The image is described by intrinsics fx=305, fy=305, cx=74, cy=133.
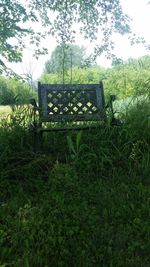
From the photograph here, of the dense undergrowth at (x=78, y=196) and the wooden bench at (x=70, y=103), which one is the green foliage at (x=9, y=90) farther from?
the dense undergrowth at (x=78, y=196)

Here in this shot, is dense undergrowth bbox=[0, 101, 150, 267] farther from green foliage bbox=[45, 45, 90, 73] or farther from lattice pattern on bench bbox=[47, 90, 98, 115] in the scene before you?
green foliage bbox=[45, 45, 90, 73]

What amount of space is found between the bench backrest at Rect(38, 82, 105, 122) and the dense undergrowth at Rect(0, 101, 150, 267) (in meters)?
0.41

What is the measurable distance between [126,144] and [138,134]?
0.30 meters

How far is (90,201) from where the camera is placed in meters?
3.02

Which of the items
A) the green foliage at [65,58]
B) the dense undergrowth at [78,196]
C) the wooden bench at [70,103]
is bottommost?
the dense undergrowth at [78,196]

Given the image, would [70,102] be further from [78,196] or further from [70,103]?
[78,196]

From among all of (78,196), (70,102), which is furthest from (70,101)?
(78,196)

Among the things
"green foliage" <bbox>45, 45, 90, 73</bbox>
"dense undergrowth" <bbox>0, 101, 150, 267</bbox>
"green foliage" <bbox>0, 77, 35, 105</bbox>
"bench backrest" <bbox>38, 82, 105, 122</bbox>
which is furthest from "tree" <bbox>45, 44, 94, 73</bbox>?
"green foliage" <bbox>0, 77, 35, 105</bbox>

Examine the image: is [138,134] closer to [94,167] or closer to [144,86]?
[94,167]

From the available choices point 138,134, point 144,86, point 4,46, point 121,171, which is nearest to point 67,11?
point 4,46

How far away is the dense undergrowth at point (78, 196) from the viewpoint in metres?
2.28

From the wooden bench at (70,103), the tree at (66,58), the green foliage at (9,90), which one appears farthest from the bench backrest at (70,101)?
the green foliage at (9,90)

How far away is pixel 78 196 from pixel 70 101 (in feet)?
7.14

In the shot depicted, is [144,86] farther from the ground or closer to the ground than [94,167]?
farther from the ground
